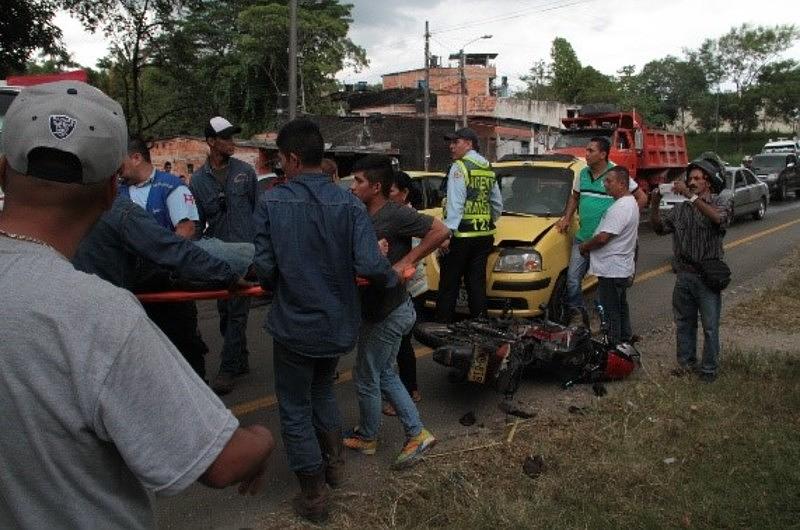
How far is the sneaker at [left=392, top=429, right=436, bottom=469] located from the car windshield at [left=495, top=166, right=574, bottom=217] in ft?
13.3

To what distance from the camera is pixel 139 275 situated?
146 inches

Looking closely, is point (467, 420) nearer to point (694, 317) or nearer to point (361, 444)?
point (361, 444)

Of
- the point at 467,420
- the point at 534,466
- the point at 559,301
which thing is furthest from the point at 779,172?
the point at 534,466

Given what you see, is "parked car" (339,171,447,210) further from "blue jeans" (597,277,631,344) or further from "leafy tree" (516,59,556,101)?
"leafy tree" (516,59,556,101)

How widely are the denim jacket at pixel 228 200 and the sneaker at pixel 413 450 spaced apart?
2.05 meters

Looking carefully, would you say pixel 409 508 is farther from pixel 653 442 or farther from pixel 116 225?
pixel 116 225

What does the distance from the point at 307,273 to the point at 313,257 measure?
0.26 feet

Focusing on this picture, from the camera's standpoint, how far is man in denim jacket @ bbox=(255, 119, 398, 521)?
3.42m

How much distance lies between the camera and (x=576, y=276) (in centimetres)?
704

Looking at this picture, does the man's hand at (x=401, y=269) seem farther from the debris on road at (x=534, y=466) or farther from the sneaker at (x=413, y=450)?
the debris on road at (x=534, y=466)

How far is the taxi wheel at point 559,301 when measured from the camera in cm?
714

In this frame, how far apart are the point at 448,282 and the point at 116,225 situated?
3548 millimetres

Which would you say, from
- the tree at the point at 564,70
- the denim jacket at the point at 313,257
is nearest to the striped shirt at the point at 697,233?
the denim jacket at the point at 313,257

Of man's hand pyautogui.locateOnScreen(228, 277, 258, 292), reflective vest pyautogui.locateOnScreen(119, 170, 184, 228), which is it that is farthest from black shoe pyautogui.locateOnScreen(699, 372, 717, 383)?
reflective vest pyautogui.locateOnScreen(119, 170, 184, 228)
